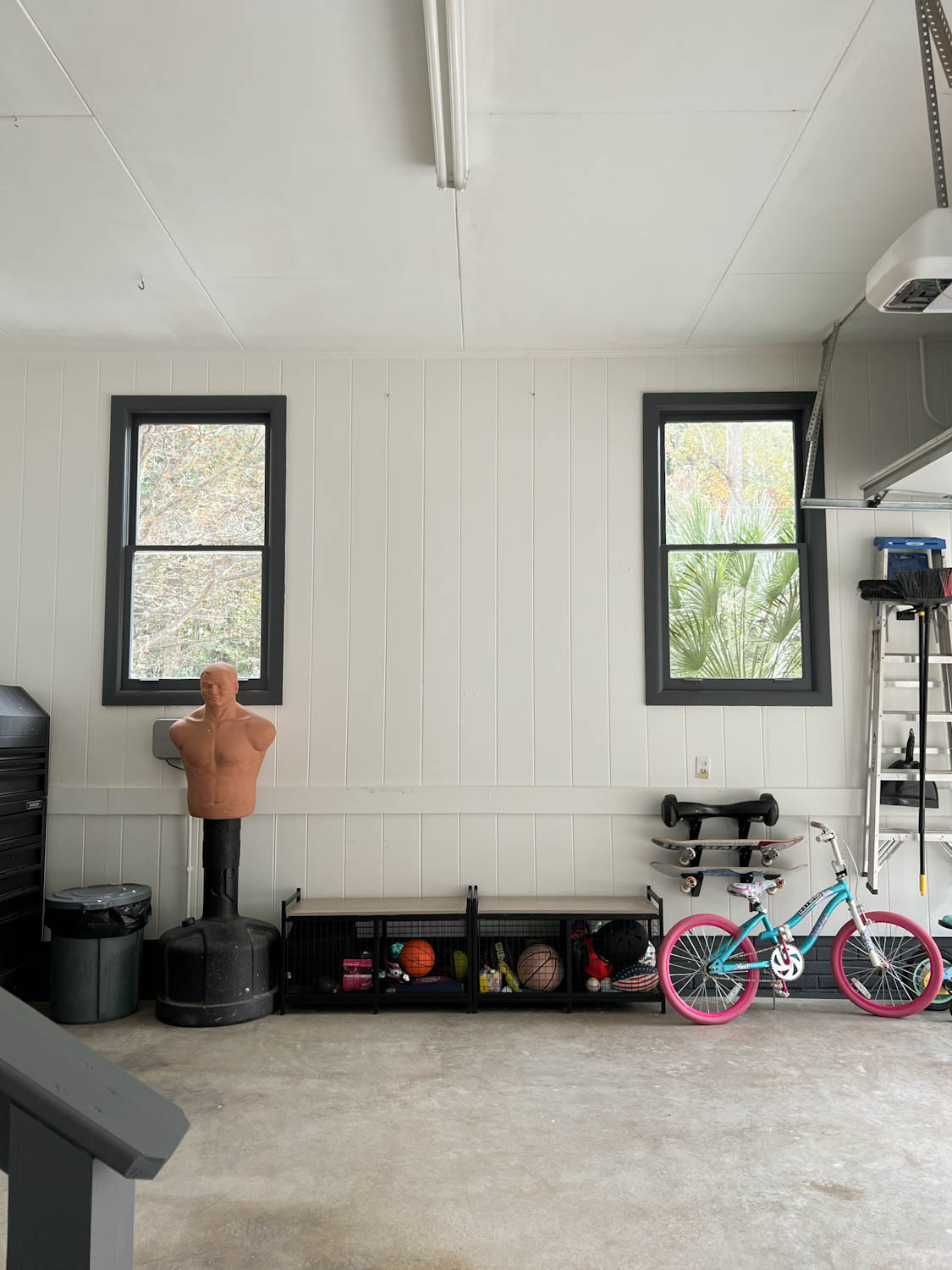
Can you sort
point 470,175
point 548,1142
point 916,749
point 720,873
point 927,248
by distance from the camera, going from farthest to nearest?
point 916,749 < point 720,873 < point 470,175 < point 548,1142 < point 927,248

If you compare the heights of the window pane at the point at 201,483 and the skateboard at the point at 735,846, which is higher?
the window pane at the point at 201,483

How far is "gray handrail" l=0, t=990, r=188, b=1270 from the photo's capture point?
62 cm

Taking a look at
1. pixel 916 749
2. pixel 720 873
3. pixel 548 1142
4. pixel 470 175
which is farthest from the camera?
pixel 916 749

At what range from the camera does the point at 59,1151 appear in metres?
0.63

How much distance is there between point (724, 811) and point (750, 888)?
0.38 m

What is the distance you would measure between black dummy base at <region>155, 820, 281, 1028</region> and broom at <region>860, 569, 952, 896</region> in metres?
3.03

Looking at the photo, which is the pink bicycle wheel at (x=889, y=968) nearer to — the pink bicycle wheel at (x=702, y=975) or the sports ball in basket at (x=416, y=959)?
the pink bicycle wheel at (x=702, y=975)

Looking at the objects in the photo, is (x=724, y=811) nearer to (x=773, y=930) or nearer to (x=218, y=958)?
(x=773, y=930)

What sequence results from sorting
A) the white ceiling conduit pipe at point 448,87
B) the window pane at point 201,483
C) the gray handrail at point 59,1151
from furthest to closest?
1. the window pane at point 201,483
2. the white ceiling conduit pipe at point 448,87
3. the gray handrail at point 59,1151

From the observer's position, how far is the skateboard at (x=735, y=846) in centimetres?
443

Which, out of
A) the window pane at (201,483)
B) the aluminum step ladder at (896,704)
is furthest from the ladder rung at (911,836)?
the window pane at (201,483)

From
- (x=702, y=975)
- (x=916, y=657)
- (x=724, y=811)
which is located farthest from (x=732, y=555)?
(x=702, y=975)

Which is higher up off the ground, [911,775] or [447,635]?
[447,635]

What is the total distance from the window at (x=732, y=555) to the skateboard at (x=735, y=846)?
686 millimetres
